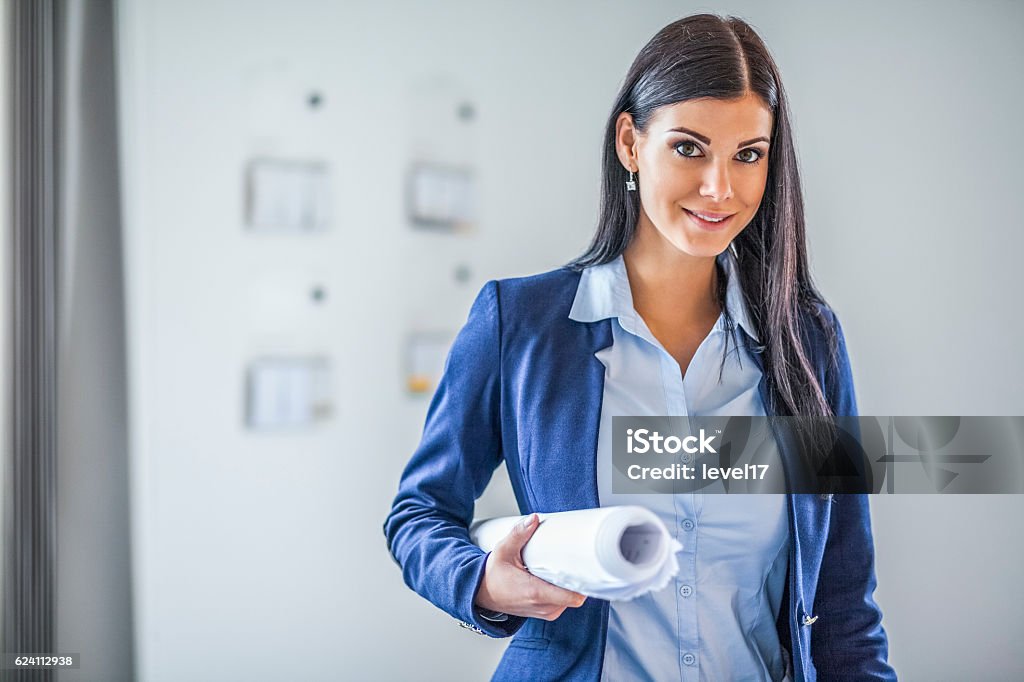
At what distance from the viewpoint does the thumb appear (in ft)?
2.45

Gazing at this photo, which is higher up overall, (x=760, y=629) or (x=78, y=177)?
(x=78, y=177)

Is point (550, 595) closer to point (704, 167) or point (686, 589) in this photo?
point (686, 589)

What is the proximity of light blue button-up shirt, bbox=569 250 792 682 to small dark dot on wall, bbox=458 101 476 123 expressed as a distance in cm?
55

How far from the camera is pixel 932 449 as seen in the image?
4.30ft

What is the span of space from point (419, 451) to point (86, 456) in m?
0.49

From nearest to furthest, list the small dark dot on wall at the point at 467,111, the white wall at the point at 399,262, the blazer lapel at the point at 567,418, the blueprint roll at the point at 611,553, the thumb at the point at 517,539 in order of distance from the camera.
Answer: the blueprint roll at the point at 611,553, the thumb at the point at 517,539, the blazer lapel at the point at 567,418, the white wall at the point at 399,262, the small dark dot on wall at the point at 467,111

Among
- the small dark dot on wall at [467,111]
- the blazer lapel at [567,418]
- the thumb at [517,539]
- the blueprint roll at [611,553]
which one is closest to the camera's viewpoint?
the blueprint roll at [611,553]

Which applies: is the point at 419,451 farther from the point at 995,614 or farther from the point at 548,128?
the point at 995,614

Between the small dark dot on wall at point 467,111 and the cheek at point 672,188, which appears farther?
the small dark dot on wall at point 467,111

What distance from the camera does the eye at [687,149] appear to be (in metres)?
0.89

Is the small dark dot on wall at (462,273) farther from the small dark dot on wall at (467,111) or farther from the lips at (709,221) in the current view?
the lips at (709,221)

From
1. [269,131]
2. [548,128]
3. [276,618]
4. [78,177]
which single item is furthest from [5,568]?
[548,128]

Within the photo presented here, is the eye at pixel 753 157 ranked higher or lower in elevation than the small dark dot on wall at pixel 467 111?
lower

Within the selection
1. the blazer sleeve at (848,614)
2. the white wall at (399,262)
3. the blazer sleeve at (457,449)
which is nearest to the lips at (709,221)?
the blazer sleeve at (457,449)
